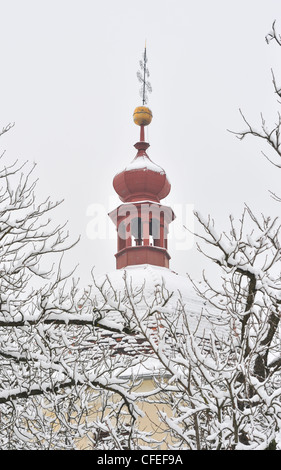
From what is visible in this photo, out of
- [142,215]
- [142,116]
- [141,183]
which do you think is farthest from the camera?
[142,116]

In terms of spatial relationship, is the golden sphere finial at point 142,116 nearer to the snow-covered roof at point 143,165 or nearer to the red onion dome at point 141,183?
the snow-covered roof at point 143,165

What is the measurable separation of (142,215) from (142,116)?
5.78 m

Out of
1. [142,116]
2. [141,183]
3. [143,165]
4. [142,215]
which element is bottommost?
[142,215]

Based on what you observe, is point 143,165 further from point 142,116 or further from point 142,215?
point 142,116

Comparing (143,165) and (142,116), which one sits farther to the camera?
(142,116)

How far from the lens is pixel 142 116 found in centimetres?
2731

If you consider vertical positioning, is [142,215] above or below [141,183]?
below

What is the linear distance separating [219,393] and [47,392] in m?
2.33

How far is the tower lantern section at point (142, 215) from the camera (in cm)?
2194

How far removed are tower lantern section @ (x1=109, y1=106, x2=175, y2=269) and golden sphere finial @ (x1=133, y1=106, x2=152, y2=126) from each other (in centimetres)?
263

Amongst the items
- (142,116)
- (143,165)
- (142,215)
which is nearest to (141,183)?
(143,165)

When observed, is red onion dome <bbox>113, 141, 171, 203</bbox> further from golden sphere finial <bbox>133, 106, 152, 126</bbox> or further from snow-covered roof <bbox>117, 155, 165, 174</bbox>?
golden sphere finial <bbox>133, 106, 152, 126</bbox>
